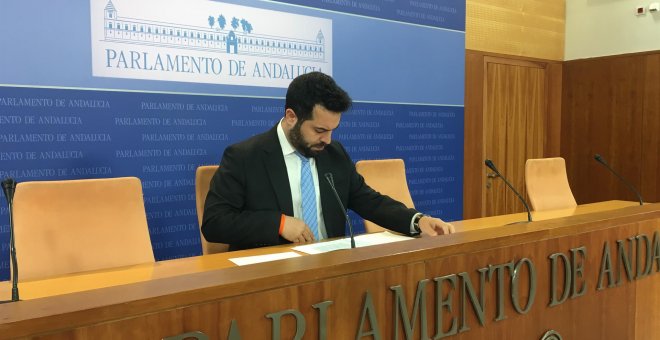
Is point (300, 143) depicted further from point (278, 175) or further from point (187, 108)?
point (187, 108)

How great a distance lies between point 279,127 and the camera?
87.5 inches

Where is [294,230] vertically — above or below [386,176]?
below

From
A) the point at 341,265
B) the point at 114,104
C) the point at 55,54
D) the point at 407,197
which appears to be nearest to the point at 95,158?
the point at 114,104

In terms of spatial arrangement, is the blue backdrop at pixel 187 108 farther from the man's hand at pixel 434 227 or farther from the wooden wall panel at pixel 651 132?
the wooden wall panel at pixel 651 132

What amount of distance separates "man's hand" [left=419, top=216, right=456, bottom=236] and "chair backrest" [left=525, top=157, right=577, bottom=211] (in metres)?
1.59

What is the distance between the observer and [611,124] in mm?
5195

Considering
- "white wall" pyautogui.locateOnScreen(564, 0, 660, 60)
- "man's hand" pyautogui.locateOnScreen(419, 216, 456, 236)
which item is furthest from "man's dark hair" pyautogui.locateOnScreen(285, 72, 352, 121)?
"white wall" pyautogui.locateOnScreen(564, 0, 660, 60)

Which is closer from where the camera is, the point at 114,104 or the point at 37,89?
the point at 37,89

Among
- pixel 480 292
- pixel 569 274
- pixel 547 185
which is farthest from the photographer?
pixel 547 185

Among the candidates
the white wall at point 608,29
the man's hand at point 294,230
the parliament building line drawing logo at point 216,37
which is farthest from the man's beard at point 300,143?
the white wall at point 608,29

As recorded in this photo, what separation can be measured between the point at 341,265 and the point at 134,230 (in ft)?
4.16

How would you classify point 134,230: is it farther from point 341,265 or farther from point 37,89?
point 341,265

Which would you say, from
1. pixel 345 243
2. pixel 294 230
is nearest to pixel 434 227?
pixel 345 243

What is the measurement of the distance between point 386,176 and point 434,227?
1119mm
